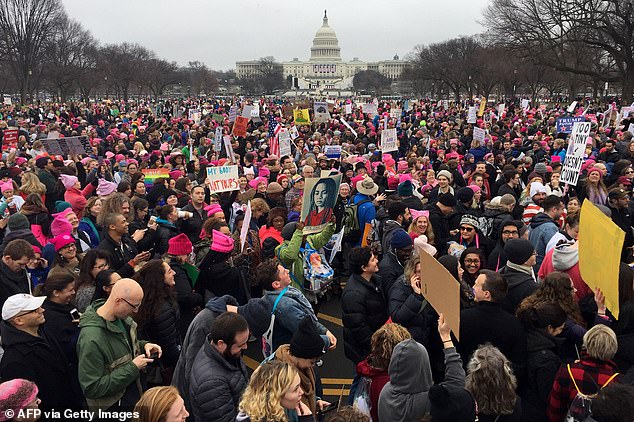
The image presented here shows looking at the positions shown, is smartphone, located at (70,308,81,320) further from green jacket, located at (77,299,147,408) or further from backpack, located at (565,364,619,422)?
backpack, located at (565,364,619,422)

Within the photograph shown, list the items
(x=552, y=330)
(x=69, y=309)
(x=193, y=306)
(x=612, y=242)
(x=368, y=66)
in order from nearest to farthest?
1. (x=612, y=242)
2. (x=552, y=330)
3. (x=69, y=309)
4. (x=193, y=306)
5. (x=368, y=66)

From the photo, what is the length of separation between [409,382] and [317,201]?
2.87 m

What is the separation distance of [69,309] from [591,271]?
13.0 feet

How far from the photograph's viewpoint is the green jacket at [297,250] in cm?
575

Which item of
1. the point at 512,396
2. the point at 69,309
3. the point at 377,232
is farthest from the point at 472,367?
the point at 377,232

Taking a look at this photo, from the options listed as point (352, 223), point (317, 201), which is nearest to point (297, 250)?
point (317, 201)

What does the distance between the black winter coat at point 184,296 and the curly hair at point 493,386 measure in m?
2.74

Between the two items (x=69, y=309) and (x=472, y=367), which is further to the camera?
(x=69, y=309)

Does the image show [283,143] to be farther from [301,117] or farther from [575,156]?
[301,117]

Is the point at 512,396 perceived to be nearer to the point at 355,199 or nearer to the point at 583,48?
the point at 355,199

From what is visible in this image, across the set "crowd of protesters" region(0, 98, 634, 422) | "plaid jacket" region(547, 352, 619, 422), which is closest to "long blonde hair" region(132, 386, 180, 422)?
"crowd of protesters" region(0, 98, 634, 422)

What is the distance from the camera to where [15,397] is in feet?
9.75

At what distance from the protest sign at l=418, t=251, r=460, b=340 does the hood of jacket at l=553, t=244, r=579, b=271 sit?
1553 mm

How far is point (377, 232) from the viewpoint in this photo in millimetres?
7426
